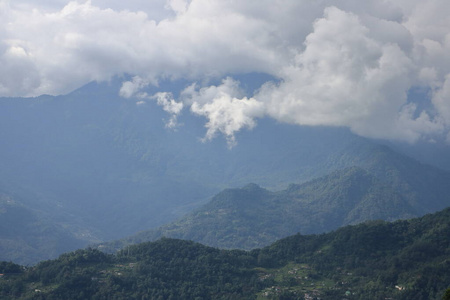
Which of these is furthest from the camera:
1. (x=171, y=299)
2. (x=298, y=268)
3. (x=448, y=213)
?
(x=448, y=213)

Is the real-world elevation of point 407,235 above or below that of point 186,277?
above

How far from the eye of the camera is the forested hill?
110 meters

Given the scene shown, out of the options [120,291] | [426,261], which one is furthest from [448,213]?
[120,291]

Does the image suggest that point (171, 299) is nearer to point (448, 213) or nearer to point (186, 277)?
point (186, 277)

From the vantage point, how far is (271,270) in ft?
449

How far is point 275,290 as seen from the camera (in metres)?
117

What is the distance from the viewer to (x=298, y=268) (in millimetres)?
134875

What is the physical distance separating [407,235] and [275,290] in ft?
158

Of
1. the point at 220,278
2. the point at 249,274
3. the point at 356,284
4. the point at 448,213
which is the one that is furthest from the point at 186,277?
the point at 448,213

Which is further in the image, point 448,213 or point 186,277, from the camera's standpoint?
point 448,213

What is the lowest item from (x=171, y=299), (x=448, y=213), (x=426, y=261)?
(x=171, y=299)

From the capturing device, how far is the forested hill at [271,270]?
110438 millimetres

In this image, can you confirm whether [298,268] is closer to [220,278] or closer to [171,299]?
[220,278]

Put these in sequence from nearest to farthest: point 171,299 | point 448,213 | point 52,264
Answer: point 171,299 → point 52,264 → point 448,213
